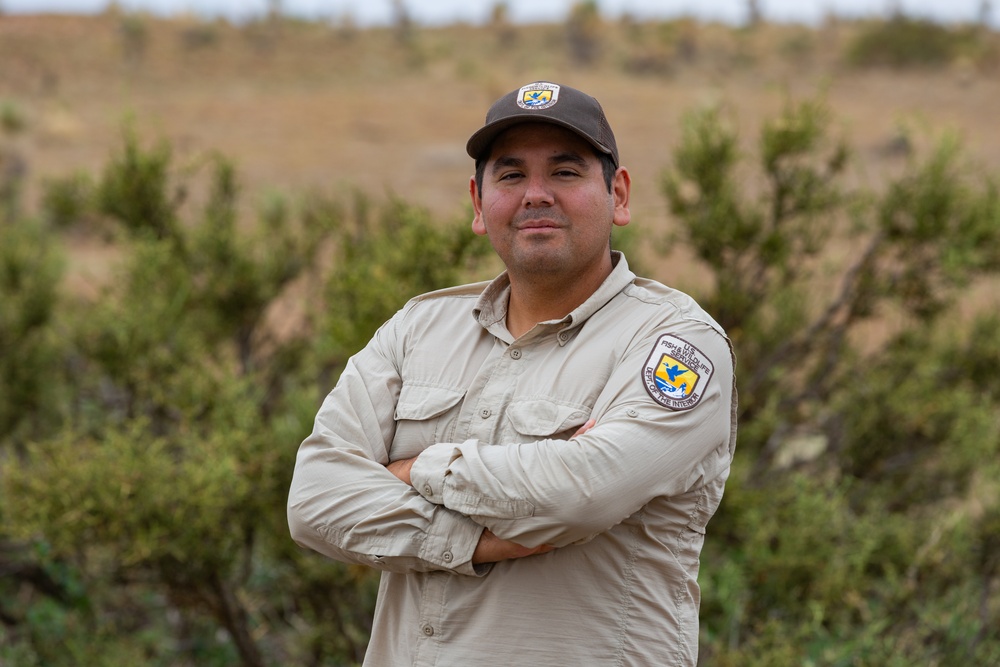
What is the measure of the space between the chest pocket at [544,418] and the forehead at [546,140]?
54 centimetres

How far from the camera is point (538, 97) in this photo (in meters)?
2.24

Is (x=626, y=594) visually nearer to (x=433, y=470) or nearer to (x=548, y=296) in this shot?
(x=433, y=470)

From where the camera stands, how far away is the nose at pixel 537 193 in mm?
2221

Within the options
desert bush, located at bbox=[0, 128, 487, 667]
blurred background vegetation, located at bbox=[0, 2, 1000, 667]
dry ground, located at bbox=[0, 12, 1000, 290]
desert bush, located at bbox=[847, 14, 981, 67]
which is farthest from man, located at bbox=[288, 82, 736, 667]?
desert bush, located at bbox=[847, 14, 981, 67]

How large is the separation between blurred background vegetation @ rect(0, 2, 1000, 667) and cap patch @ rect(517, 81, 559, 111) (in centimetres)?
240

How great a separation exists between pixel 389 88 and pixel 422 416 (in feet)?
97.1

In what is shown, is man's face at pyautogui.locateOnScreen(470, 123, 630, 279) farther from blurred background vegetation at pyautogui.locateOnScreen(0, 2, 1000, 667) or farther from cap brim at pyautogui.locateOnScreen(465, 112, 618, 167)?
blurred background vegetation at pyautogui.locateOnScreen(0, 2, 1000, 667)

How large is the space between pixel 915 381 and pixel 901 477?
0.60 meters

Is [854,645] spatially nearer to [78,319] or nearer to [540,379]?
[540,379]

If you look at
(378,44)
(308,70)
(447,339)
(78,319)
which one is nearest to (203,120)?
(308,70)

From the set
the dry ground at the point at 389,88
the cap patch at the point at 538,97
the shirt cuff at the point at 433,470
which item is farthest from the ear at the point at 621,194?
the dry ground at the point at 389,88

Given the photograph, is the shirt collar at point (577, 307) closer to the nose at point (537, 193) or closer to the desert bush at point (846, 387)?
the nose at point (537, 193)

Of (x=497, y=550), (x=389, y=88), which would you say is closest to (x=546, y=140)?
(x=497, y=550)

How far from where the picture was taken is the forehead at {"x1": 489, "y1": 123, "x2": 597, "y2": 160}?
2.26 meters
